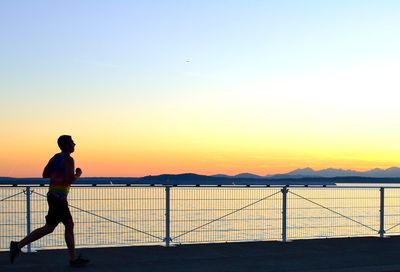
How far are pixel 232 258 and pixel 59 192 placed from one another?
3.09 m

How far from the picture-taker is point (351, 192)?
15.6 metres

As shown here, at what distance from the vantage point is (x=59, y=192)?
862 cm

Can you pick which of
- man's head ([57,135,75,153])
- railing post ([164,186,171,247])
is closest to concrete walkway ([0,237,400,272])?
railing post ([164,186,171,247])

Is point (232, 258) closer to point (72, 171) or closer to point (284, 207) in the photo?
point (284, 207)

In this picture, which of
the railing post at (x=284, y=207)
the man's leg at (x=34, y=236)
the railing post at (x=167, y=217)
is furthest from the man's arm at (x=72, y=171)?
the railing post at (x=284, y=207)

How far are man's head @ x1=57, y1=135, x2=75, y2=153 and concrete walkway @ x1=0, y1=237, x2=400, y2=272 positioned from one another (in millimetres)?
1709

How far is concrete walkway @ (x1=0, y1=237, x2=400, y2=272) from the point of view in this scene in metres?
9.02

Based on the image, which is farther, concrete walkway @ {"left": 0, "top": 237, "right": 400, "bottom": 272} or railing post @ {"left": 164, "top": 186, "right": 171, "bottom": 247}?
railing post @ {"left": 164, "top": 186, "right": 171, "bottom": 247}

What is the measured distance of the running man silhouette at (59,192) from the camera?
338 inches

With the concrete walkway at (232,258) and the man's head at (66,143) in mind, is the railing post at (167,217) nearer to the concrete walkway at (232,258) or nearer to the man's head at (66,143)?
the concrete walkway at (232,258)

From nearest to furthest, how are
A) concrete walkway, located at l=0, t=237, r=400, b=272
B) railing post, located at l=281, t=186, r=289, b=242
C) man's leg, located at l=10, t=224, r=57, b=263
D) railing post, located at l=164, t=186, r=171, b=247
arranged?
1. man's leg, located at l=10, t=224, r=57, b=263
2. concrete walkway, located at l=0, t=237, r=400, b=272
3. railing post, located at l=164, t=186, r=171, b=247
4. railing post, located at l=281, t=186, r=289, b=242

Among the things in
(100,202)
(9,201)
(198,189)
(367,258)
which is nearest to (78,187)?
Answer: (100,202)

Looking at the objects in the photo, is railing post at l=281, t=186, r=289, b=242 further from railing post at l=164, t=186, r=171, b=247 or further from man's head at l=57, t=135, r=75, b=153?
man's head at l=57, t=135, r=75, b=153

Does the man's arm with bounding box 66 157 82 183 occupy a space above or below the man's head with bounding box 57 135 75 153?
below
